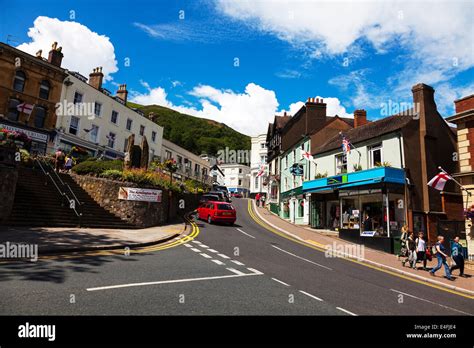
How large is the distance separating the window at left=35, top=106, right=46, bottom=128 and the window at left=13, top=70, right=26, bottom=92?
219 centimetres

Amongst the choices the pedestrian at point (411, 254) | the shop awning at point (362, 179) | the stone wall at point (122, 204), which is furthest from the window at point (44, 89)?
the pedestrian at point (411, 254)

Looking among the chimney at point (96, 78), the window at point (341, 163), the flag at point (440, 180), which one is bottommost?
the flag at point (440, 180)

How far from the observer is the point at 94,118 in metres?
33.4

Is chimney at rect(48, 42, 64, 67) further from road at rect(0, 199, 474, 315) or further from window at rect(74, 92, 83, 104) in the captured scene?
road at rect(0, 199, 474, 315)

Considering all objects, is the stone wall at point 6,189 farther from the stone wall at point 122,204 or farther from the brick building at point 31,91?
the brick building at point 31,91

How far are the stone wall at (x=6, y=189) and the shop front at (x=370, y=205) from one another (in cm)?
2105

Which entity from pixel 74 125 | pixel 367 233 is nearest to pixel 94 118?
pixel 74 125

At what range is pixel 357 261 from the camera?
49.6 feet

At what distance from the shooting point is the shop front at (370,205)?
64.7 ft

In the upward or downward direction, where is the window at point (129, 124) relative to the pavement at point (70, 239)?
upward

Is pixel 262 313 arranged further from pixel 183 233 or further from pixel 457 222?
pixel 457 222

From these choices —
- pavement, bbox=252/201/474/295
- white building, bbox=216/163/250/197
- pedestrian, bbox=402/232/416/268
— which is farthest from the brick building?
white building, bbox=216/163/250/197

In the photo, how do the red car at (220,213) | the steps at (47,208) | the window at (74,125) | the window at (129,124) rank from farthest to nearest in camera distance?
the window at (129,124)
the window at (74,125)
the red car at (220,213)
the steps at (47,208)

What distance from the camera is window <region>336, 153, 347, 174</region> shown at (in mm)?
25062
